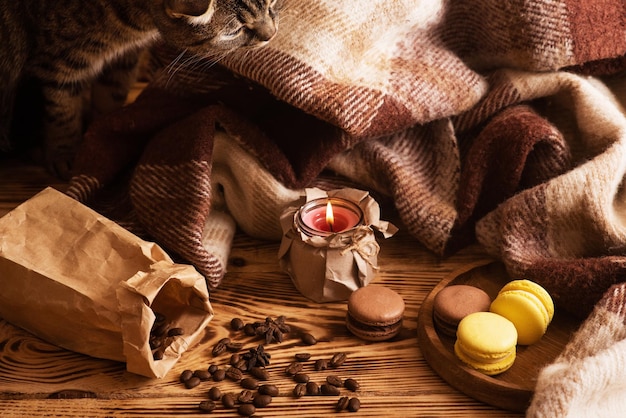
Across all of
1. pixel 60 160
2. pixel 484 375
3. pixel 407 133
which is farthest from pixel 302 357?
pixel 60 160

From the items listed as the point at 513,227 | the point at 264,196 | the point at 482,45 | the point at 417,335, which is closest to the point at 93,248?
the point at 264,196

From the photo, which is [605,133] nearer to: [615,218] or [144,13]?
[615,218]

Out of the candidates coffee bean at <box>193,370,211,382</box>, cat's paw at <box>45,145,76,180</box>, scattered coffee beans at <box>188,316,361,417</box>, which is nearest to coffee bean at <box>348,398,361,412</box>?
scattered coffee beans at <box>188,316,361,417</box>

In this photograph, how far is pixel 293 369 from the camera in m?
1.10

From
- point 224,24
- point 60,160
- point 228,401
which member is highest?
point 224,24

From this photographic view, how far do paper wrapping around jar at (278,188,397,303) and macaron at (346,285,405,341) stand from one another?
0.17 ft

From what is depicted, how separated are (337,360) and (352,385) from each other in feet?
0.18

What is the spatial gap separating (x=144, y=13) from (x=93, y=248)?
1.67ft

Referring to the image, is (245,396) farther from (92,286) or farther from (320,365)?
(92,286)

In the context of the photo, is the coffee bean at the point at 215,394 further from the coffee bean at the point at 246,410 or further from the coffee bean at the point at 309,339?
the coffee bean at the point at 309,339

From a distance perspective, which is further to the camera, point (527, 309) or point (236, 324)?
point (236, 324)

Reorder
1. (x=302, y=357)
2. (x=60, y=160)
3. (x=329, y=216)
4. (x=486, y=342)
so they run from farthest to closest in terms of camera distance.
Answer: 1. (x=60, y=160)
2. (x=329, y=216)
3. (x=302, y=357)
4. (x=486, y=342)

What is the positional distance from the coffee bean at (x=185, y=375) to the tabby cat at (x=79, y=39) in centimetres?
52

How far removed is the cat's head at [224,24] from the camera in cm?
124
